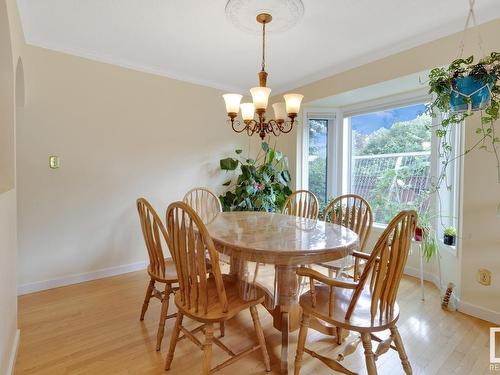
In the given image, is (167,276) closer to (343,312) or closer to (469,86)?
(343,312)

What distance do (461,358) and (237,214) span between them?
182cm

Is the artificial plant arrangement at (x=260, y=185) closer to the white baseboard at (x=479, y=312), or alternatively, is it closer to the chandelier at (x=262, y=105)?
the chandelier at (x=262, y=105)

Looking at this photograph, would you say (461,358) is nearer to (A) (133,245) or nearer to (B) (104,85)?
(A) (133,245)

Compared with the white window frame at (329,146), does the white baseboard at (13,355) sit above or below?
below

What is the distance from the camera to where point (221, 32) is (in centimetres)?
246

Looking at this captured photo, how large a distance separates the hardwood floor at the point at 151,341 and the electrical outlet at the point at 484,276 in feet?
0.98

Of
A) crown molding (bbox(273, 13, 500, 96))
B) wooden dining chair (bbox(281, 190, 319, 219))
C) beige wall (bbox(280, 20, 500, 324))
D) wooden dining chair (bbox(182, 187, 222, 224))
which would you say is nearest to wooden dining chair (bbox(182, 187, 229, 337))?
wooden dining chair (bbox(182, 187, 222, 224))

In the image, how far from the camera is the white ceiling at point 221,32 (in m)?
2.09

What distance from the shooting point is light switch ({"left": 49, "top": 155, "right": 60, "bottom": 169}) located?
8.82 ft

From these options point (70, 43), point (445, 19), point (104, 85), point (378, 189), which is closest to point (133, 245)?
point (104, 85)

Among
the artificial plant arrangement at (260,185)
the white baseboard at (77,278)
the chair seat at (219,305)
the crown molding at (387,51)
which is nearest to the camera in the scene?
the chair seat at (219,305)

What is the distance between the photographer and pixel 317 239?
1637 millimetres

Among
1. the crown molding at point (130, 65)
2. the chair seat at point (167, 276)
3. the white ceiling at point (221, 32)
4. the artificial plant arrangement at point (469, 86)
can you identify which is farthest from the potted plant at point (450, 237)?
the crown molding at point (130, 65)

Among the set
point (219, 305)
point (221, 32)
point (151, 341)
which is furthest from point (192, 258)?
A: point (221, 32)
